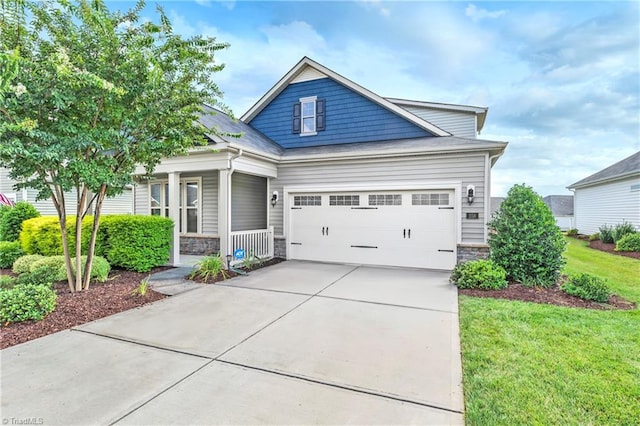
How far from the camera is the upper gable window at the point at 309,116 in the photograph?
11.1 meters

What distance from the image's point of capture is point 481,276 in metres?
6.38

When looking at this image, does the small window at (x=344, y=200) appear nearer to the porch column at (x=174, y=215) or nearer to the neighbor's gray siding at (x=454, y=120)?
the porch column at (x=174, y=215)

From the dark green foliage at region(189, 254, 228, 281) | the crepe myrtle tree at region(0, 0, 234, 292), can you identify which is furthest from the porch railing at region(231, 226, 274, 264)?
the crepe myrtle tree at region(0, 0, 234, 292)

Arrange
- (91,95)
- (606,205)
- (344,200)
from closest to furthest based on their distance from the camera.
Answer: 1. (91,95)
2. (344,200)
3. (606,205)

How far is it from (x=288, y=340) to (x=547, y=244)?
5759 mm

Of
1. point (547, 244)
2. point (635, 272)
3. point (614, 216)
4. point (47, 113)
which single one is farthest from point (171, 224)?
point (614, 216)

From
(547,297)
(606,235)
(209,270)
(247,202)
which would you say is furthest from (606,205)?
(209,270)

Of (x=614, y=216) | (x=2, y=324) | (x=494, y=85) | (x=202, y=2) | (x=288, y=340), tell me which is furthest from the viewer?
(x=614, y=216)

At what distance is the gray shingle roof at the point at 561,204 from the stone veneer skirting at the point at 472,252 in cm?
2668

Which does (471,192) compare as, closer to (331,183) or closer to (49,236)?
(331,183)

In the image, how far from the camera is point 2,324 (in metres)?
4.20

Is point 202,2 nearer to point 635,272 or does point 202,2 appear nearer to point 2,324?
point 2,324

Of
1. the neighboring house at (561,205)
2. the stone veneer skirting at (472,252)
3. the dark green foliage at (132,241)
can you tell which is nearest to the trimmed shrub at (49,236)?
the dark green foliage at (132,241)

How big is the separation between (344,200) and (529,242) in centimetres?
488
